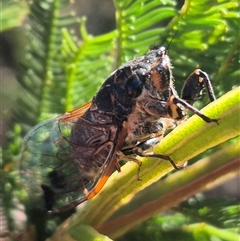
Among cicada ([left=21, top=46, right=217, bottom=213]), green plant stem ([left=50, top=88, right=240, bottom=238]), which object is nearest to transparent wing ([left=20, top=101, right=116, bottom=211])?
cicada ([left=21, top=46, right=217, bottom=213])

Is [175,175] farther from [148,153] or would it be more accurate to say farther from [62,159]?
[62,159]

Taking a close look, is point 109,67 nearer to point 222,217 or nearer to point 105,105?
point 105,105

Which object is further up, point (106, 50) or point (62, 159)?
point (106, 50)

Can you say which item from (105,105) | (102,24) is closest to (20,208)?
(105,105)

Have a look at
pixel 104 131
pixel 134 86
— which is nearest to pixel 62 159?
A: pixel 104 131

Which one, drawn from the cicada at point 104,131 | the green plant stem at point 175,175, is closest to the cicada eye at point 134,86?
the cicada at point 104,131

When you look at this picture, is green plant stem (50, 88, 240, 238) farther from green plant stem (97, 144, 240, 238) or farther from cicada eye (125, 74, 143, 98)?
cicada eye (125, 74, 143, 98)

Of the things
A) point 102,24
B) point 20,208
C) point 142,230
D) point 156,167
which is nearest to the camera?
point 156,167
